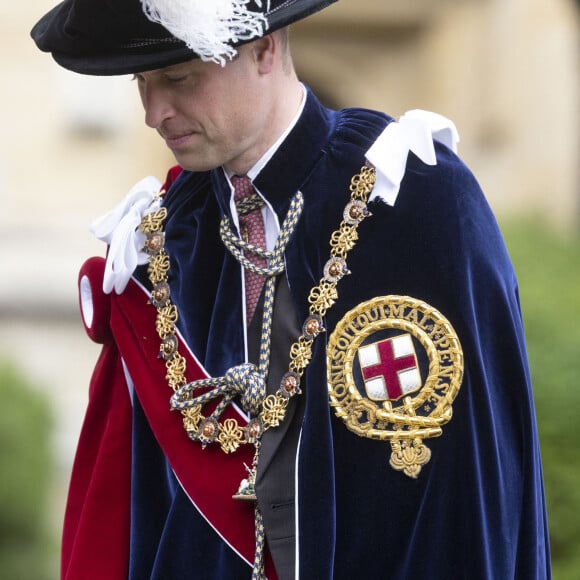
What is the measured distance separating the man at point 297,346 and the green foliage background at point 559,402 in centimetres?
228

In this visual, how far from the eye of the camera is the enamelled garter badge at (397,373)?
3.06m

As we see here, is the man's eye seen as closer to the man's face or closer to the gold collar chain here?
the man's face

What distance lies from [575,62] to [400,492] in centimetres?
758

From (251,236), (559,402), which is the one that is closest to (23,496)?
(559,402)

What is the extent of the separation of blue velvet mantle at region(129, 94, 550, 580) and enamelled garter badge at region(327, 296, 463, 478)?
3 cm

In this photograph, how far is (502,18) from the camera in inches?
418

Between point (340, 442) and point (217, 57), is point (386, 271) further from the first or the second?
point (217, 57)

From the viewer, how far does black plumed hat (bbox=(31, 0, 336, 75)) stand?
3.01m

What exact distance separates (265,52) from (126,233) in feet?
1.81

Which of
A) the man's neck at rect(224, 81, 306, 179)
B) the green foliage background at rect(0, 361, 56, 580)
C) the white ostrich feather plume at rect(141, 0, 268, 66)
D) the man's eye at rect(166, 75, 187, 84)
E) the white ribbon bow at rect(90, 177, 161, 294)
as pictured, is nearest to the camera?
the white ostrich feather plume at rect(141, 0, 268, 66)

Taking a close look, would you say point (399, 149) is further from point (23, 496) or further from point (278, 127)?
point (23, 496)

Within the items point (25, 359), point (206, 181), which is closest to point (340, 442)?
point (206, 181)

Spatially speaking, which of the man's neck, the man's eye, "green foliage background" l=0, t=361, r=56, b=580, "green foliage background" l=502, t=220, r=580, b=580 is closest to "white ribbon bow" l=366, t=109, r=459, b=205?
the man's neck


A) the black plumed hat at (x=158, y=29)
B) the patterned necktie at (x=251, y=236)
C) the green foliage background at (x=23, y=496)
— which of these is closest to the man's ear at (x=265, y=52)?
the black plumed hat at (x=158, y=29)
